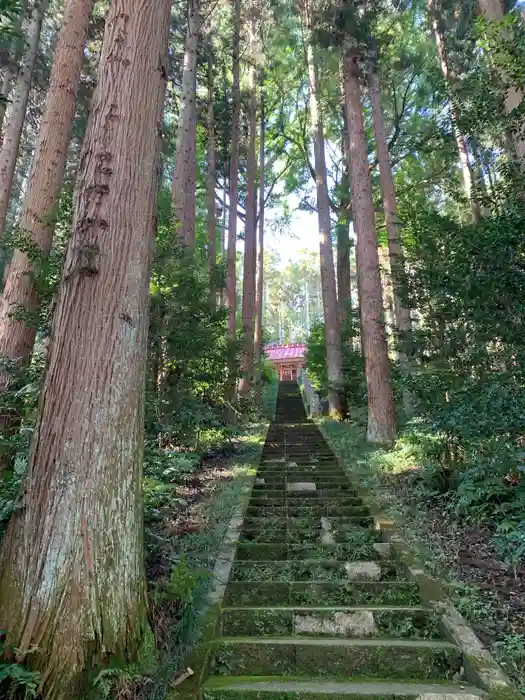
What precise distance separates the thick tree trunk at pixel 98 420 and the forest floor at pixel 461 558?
91.6 inches

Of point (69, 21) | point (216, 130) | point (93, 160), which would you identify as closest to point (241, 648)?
point (93, 160)

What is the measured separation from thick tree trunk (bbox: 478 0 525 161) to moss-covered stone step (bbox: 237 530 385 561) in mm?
4501

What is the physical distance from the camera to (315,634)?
3.36 m

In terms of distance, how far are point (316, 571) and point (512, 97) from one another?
6.36 meters

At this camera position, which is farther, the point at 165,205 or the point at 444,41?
the point at 444,41

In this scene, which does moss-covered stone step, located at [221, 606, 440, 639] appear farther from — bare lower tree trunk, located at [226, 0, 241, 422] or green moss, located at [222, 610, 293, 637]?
bare lower tree trunk, located at [226, 0, 241, 422]

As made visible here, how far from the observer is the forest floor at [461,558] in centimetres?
311

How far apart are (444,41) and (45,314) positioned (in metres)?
12.9

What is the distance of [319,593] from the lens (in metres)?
3.83

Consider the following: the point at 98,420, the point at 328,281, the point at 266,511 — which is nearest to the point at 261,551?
the point at 266,511

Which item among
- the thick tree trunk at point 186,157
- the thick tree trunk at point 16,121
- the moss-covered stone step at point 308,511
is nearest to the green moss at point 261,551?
the moss-covered stone step at point 308,511

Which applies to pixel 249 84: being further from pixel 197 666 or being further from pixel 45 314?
pixel 197 666

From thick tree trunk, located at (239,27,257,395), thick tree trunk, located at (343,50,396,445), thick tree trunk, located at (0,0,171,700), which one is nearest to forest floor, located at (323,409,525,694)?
thick tree trunk, located at (343,50,396,445)

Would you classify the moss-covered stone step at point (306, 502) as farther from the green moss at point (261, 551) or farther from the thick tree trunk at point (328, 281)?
the thick tree trunk at point (328, 281)
